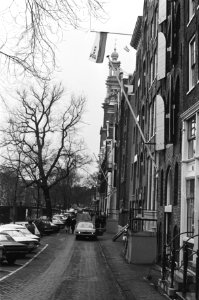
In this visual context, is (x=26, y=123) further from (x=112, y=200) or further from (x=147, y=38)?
(x=147, y=38)

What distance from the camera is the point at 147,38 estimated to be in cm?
3488

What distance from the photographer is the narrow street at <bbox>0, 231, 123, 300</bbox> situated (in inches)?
511

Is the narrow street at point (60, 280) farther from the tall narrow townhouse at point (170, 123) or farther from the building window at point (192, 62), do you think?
the building window at point (192, 62)

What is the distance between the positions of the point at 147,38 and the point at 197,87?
19.2m

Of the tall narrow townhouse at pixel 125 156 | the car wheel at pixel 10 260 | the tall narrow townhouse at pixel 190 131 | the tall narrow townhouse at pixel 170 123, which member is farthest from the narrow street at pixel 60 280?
the tall narrow townhouse at pixel 125 156

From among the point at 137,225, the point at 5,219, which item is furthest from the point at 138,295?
the point at 5,219

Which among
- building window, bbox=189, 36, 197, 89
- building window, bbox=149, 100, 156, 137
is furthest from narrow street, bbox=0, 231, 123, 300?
building window, bbox=149, 100, 156, 137

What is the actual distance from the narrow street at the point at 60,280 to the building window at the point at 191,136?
564 centimetres

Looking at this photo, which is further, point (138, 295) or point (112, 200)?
point (112, 200)

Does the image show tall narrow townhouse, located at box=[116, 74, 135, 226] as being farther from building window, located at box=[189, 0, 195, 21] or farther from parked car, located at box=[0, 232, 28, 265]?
building window, located at box=[189, 0, 195, 21]

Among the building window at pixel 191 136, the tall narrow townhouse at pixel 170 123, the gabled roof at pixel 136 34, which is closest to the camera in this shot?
the building window at pixel 191 136

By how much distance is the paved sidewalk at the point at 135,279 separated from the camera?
13.6 m

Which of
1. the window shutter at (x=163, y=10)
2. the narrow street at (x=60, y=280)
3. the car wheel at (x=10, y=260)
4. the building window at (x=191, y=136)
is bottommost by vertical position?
the narrow street at (x=60, y=280)

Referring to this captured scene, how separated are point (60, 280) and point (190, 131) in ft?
24.4
